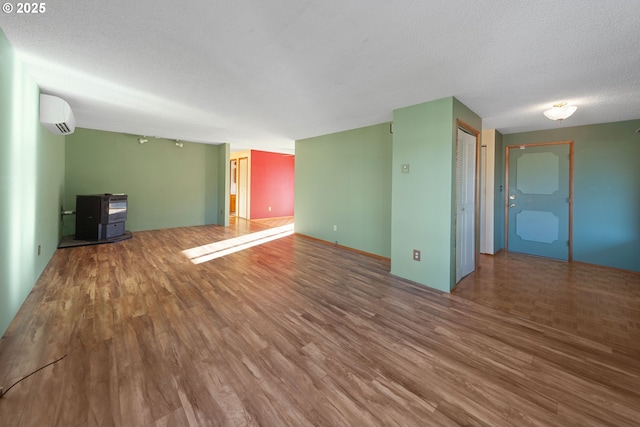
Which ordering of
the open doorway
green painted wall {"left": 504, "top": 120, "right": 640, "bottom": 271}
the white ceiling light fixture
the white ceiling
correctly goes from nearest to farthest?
the white ceiling
the white ceiling light fixture
the open doorway
green painted wall {"left": 504, "top": 120, "right": 640, "bottom": 271}

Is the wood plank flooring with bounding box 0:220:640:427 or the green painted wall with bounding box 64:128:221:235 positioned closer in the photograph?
the wood plank flooring with bounding box 0:220:640:427

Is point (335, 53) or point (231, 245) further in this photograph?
point (231, 245)

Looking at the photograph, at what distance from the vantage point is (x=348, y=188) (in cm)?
493

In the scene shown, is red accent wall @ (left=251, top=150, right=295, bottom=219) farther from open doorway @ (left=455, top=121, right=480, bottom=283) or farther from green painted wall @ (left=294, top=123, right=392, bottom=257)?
open doorway @ (left=455, top=121, right=480, bottom=283)

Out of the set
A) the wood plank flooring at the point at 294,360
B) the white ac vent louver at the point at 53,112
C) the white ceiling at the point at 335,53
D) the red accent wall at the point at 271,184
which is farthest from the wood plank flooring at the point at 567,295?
the red accent wall at the point at 271,184

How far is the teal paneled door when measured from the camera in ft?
14.4

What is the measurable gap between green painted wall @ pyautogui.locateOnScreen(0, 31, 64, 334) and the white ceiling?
0.26 metres

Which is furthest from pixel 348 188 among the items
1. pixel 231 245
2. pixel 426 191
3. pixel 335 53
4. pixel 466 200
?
pixel 335 53

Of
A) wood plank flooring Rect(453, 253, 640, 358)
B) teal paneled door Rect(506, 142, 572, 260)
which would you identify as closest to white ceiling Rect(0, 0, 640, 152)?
teal paneled door Rect(506, 142, 572, 260)

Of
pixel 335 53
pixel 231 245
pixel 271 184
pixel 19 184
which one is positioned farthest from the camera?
pixel 271 184

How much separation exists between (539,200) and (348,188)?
3452 millimetres

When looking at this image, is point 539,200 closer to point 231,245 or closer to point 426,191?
point 426,191

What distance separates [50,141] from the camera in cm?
367

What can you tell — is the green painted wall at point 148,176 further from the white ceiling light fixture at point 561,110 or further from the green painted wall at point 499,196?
the white ceiling light fixture at point 561,110
